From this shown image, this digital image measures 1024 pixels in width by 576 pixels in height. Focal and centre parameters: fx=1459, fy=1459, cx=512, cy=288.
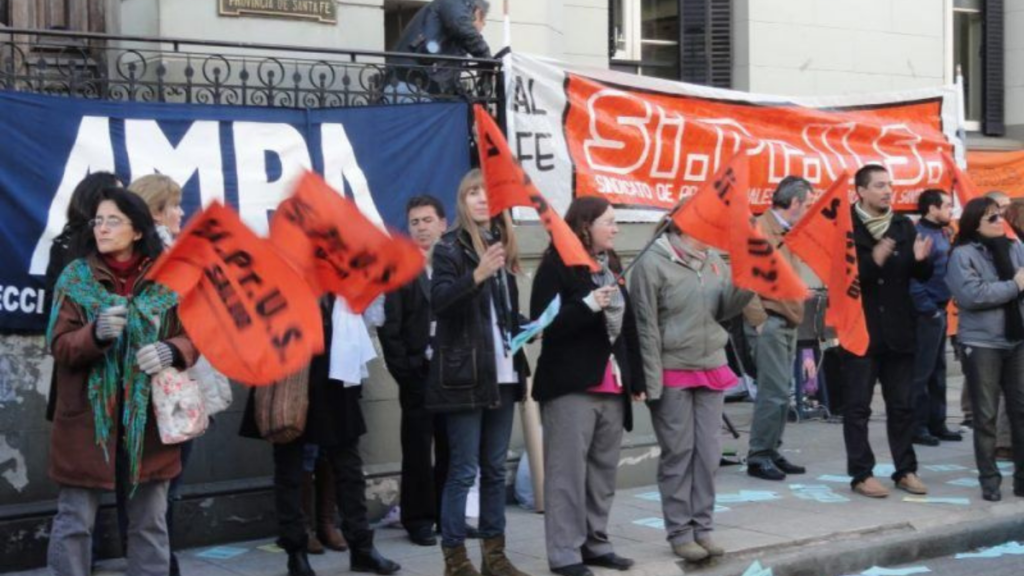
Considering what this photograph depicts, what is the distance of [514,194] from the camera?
22.2 ft

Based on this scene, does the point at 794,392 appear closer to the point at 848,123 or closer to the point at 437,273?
the point at 848,123

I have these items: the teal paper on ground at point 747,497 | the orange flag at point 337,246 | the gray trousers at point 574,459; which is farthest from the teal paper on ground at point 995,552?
the orange flag at point 337,246

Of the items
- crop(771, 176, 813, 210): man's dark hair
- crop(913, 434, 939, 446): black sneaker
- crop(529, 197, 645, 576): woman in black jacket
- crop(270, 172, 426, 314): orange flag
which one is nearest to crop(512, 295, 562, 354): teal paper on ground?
crop(529, 197, 645, 576): woman in black jacket

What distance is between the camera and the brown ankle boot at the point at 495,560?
23.6ft

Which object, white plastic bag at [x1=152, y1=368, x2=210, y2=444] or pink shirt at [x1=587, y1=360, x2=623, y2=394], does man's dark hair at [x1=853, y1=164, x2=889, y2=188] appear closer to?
pink shirt at [x1=587, y1=360, x2=623, y2=394]

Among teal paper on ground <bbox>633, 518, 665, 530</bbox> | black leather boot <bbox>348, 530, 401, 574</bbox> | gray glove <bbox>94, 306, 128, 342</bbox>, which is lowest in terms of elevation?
teal paper on ground <bbox>633, 518, 665, 530</bbox>

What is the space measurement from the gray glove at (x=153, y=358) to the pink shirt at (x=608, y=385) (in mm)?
2198

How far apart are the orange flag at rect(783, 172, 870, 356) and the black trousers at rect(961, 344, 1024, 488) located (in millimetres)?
1182

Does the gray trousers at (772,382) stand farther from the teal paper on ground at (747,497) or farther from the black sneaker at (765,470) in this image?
the teal paper on ground at (747,497)

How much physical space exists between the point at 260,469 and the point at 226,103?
2107 mm

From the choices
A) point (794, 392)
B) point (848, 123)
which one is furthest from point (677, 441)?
point (794, 392)

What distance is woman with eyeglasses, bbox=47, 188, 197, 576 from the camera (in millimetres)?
5895

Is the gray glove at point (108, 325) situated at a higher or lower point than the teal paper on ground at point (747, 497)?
higher

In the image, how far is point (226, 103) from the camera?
8.36 m
